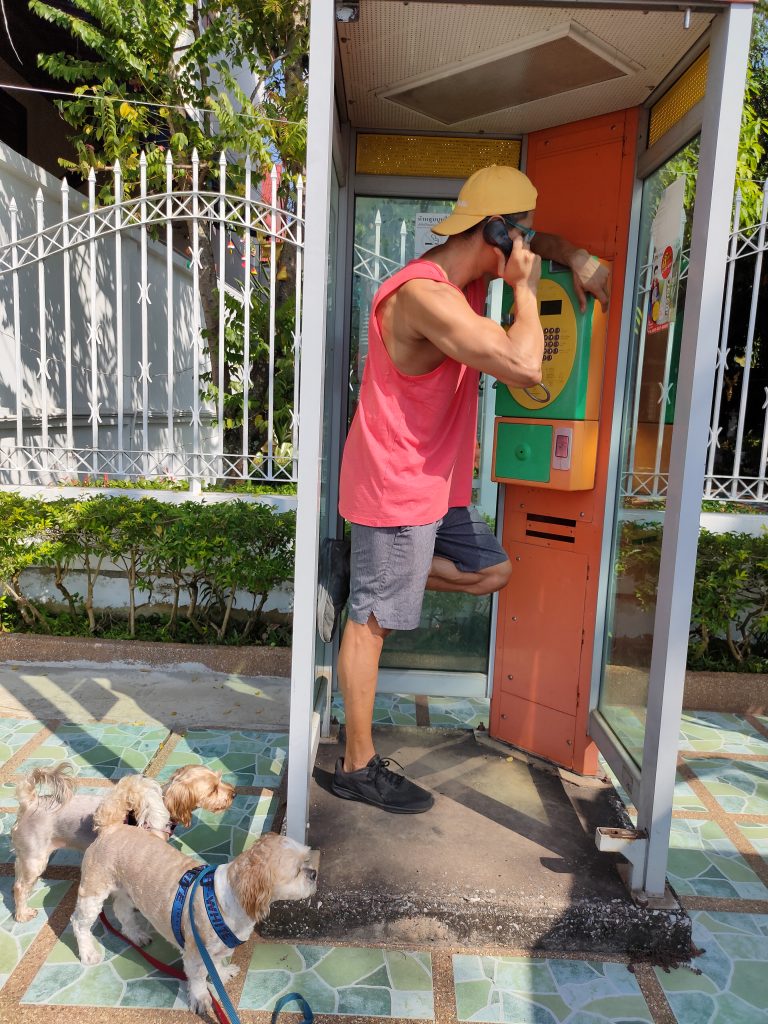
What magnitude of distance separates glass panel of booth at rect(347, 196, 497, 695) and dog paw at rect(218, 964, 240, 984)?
1852 mm

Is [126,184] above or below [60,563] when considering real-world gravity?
above

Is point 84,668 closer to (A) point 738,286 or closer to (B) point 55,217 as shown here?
(B) point 55,217

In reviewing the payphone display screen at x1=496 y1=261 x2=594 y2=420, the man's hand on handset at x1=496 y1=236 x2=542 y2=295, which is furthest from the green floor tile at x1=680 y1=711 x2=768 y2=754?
A: the man's hand on handset at x1=496 y1=236 x2=542 y2=295

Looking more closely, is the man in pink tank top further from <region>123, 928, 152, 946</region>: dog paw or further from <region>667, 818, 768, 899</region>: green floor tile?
<region>667, 818, 768, 899</region>: green floor tile

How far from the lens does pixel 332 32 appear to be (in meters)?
2.16

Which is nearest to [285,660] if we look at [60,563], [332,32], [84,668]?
[84,668]

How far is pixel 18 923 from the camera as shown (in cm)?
225

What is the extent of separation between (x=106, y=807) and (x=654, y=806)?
5.11ft

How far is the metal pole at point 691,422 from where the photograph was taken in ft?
6.78

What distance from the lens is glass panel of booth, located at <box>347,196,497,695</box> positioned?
3.38 m

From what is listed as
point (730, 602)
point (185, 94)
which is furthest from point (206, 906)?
point (185, 94)

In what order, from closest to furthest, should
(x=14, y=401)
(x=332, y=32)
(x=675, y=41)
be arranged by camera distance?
(x=332, y=32) < (x=675, y=41) < (x=14, y=401)

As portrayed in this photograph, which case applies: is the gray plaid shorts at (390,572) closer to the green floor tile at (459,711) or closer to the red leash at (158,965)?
the red leash at (158,965)

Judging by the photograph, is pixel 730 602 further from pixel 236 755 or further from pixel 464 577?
pixel 236 755
